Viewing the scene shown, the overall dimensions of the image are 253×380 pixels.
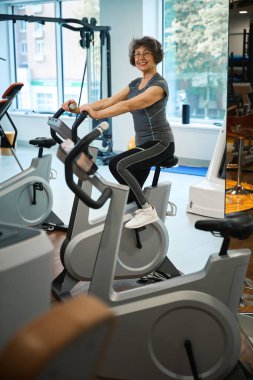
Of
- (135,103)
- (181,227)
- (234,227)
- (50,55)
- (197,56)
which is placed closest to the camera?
(234,227)

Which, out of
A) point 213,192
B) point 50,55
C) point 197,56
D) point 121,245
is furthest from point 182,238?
point 50,55

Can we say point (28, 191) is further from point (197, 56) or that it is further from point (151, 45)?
point (197, 56)

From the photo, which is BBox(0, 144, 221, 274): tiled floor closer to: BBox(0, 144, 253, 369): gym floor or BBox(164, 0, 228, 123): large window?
BBox(0, 144, 253, 369): gym floor

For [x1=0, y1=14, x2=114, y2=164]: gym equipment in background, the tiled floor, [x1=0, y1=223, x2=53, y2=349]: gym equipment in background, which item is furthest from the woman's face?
[x1=0, y1=14, x2=114, y2=164]: gym equipment in background

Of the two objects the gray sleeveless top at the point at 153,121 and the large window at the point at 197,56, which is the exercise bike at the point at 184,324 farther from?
the large window at the point at 197,56

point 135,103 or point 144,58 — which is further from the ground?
point 144,58

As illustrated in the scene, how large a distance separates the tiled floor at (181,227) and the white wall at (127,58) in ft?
2.63

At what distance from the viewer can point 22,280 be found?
144cm

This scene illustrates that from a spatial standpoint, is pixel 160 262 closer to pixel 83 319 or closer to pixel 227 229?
pixel 227 229

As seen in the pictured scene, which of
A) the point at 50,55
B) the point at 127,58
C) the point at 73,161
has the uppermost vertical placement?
the point at 50,55

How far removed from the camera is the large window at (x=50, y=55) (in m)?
9.73

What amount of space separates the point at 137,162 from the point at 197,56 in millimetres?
5152

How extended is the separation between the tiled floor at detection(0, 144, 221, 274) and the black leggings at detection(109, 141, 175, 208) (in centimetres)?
74

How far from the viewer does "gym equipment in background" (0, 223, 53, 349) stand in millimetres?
1426
